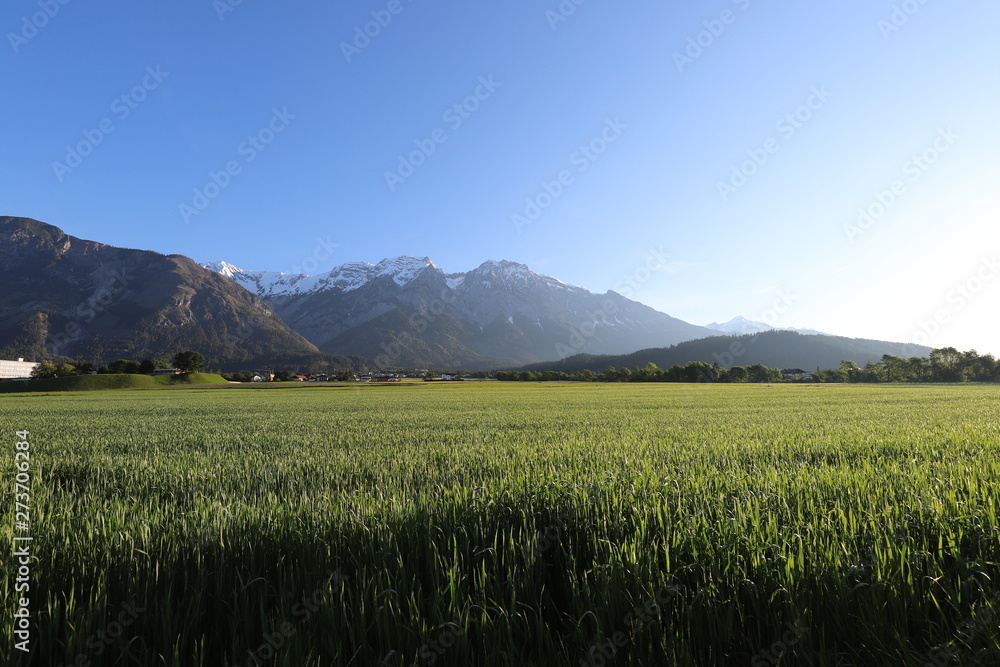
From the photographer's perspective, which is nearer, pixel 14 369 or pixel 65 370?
pixel 65 370

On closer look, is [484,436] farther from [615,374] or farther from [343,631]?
[615,374]

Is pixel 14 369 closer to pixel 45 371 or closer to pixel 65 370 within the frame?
pixel 65 370

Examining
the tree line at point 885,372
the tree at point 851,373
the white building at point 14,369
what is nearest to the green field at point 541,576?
the tree line at point 885,372

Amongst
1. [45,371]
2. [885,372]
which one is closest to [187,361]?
[45,371]

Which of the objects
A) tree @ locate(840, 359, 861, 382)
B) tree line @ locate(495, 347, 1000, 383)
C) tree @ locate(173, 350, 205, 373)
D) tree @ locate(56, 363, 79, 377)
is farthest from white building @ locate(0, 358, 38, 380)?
tree @ locate(840, 359, 861, 382)

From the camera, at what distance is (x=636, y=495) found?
3.83 metres

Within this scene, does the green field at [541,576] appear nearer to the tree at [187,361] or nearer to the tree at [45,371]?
the tree at [187,361]

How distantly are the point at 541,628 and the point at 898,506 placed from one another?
339 centimetres

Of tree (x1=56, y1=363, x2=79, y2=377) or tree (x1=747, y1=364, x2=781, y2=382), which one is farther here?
tree (x1=747, y1=364, x2=781, y2=382)

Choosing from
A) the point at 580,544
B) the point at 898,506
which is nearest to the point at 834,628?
the point at 580,544

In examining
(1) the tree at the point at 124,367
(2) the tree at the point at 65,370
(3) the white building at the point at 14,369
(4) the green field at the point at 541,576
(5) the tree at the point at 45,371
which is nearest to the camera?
(4) the green field at the point at 541,576

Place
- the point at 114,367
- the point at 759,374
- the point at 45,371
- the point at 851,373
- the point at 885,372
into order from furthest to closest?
the point at 759,374, the point at 851,373, the point at 885,372, the point at 114,367, the point at 45,371

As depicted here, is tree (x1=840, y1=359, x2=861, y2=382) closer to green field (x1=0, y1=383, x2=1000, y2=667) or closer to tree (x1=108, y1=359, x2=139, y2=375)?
green field (x1=0, y1=383, x2=1000, y2=667)

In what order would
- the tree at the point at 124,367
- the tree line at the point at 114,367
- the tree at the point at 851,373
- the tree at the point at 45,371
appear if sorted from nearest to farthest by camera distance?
the tree at the point at 45,371, the tree line at the point at 114,367, the tree at the point at 124,367, the tree at the point at 851,373
